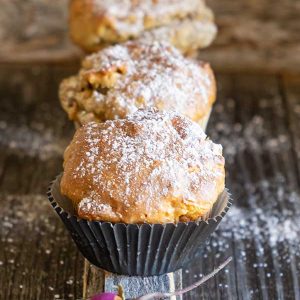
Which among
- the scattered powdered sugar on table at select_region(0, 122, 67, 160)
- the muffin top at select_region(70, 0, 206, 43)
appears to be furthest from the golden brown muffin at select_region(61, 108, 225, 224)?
the scattered powdered sugar on table at select_region(0, 122, 67, 160)

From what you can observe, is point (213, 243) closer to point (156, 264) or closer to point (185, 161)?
point (156, 264)

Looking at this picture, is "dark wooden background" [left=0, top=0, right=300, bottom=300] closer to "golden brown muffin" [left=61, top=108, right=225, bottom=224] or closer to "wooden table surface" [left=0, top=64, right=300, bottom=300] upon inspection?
"wooden table surface" [left=0, top=64, right=300, bottom=300]

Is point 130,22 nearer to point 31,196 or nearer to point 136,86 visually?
point 136,86

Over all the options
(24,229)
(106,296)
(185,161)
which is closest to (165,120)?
(185,161)

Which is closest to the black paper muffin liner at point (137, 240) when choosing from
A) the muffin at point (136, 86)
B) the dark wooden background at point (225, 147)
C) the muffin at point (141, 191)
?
the muffin at point (141, 191)

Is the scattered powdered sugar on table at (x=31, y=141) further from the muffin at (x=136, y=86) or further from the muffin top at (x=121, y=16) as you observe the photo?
the muffin at (x=136, y=86)
